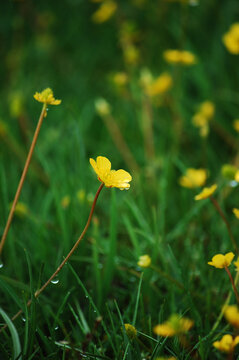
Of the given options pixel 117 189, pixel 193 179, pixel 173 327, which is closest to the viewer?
pixel 173 327

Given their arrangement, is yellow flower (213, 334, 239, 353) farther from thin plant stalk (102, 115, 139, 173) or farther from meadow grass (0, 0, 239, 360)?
thin plant stalk (102, 115, 139, 173)

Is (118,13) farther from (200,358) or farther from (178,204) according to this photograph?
(200,358)

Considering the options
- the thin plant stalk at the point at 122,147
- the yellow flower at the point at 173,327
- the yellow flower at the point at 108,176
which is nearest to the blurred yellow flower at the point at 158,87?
the thin plant stalk at the point at 122,147

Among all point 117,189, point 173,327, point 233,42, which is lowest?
point 117,189

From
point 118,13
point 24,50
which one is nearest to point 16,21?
point 24,50

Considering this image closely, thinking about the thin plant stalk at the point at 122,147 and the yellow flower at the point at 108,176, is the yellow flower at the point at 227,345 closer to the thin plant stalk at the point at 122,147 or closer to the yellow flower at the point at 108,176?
the yellow flower at the point at 108,176

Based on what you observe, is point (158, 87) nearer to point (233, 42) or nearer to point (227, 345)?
point (233, 42)

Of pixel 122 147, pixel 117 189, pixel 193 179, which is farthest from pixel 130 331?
pixel 122 147

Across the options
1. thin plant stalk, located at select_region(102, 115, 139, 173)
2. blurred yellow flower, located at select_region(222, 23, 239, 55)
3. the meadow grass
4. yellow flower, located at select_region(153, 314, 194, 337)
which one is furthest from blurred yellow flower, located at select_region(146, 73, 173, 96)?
yellow flower, located at select_region(153, 314, 194, 337)
